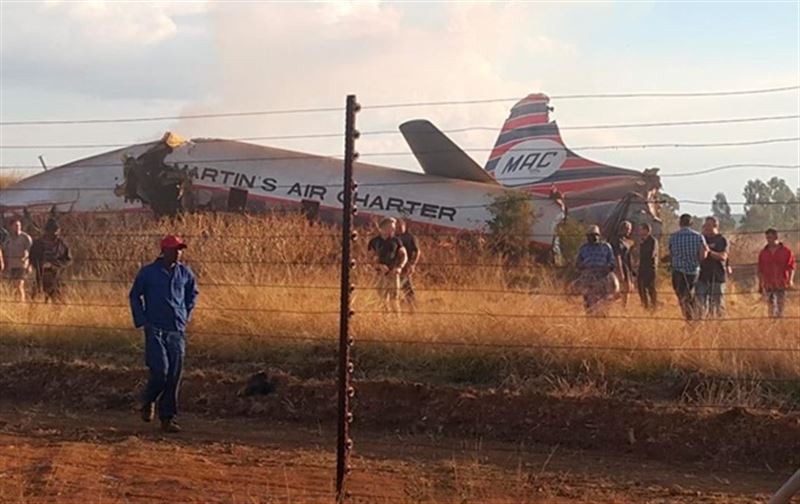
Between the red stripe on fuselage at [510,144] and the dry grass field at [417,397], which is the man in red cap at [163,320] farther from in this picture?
the red stripe on fuselage at [510,144]

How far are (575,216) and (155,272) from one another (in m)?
17.0

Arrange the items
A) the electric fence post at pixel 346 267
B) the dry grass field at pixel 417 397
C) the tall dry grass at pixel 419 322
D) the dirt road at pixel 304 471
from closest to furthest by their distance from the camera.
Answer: the electric fence post at pixel 346 267, the dirt road at pixel 304 471, the dry grass field at pixel 417 397, the tall dry grass at pixel 419 322

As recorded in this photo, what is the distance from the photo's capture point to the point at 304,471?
24.6 feet

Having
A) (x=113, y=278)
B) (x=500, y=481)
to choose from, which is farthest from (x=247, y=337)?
(x=500, y=481)

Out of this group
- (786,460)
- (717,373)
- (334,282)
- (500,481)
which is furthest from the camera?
(334,282)

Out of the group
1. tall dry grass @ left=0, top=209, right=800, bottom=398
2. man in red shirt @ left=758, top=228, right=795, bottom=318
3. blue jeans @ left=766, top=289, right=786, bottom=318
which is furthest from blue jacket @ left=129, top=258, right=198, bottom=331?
man in red shirt @ left=758, top=228, right=795, bottom=318

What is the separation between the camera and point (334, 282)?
46.8ft

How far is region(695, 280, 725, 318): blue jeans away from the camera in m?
11.8

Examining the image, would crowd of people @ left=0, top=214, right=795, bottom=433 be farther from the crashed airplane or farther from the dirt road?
the crashed airplane

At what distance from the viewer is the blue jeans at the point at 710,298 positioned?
1176cm

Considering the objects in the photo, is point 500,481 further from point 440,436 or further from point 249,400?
point 249,400

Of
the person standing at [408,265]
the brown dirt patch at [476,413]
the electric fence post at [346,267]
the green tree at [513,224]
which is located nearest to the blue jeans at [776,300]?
the person standing at [408,265]

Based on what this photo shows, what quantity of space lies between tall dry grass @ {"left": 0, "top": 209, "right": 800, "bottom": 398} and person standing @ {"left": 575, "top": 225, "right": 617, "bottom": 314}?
12.2 inches

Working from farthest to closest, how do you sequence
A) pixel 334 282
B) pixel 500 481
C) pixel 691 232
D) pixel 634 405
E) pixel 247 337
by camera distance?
pixel 334 282 < pixel 691 232 < pixel 247 337 < pixel 634 405 < pixel 500 481
